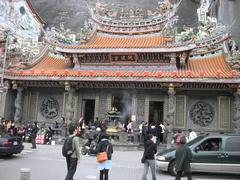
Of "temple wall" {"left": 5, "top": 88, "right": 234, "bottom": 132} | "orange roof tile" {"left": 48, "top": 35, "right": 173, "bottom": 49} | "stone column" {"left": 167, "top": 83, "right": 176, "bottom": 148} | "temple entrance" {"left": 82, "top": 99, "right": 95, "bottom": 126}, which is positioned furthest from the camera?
"temple entrance" {"left": 82, "top": 99, "right": 95, "bottom": 126}

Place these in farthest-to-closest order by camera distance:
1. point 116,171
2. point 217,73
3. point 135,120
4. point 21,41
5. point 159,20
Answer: point 21,41 < point 159,20 < point 135,120 < point 217,73 < point 116,171

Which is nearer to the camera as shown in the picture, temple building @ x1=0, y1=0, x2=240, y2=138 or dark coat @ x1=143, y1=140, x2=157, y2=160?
dark coat @ x1=143, y1=140, x2=157, y2=160

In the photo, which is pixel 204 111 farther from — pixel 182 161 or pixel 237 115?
pixel 182 161

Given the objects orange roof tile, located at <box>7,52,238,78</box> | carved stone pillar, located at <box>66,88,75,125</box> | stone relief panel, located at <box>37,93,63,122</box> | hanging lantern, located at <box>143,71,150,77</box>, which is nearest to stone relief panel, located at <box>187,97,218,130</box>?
orange roof tile, located at <box>7,52,238,78</box>

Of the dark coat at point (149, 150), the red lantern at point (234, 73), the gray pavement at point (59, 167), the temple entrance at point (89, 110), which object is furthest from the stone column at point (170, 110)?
the dark coat at point (149, 150)

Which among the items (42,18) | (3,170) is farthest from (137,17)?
(42,18)

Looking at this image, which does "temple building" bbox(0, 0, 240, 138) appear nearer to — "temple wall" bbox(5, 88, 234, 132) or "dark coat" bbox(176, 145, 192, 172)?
"temple wall" bbox(5, 88, 234, 132)

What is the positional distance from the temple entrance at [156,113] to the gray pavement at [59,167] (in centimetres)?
747

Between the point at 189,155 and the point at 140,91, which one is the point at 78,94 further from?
the point at 189,155

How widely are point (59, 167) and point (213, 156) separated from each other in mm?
5720

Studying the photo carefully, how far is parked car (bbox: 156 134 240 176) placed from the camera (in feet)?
35.1

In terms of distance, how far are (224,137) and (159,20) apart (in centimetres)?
1607

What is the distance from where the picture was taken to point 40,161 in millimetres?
13344

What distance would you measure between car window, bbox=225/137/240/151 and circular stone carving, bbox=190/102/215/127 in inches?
413
